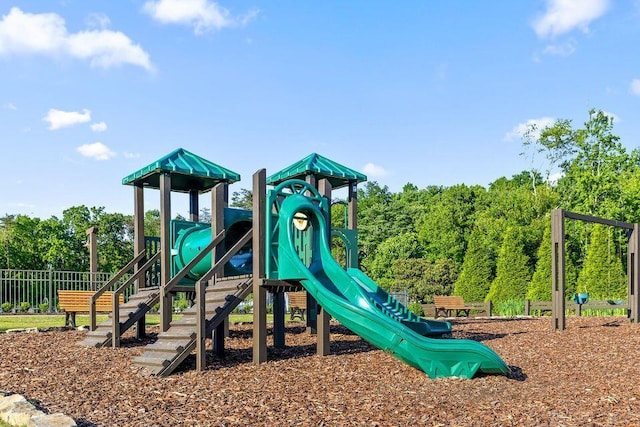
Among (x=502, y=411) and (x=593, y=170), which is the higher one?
(x=593, y=170)

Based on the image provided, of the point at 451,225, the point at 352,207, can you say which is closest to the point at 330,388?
the point at 352,207

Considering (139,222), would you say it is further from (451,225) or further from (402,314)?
(451,225)

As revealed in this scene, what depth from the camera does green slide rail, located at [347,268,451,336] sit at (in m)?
9.85

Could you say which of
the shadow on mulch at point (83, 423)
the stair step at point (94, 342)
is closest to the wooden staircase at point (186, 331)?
the shadow on mulch at point (83, 423)

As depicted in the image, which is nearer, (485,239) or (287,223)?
(287,223)

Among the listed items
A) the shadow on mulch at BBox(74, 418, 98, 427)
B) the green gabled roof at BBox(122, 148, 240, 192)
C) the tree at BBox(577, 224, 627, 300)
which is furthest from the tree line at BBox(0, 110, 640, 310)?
the shadow on mulch at BBox(74, 418, 98, 427)

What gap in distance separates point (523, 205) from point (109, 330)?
26.9 meters

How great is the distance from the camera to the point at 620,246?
90.9ft

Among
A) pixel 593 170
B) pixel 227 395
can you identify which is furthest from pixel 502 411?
pixel 593 170

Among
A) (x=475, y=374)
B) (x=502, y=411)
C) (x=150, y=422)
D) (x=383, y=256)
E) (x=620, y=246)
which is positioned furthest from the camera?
(x=383, y=256)

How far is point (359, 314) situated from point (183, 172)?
4.94 metres

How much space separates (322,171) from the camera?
12.9 metres

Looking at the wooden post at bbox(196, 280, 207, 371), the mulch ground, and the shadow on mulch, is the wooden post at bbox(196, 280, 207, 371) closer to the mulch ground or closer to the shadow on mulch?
the mulch ground

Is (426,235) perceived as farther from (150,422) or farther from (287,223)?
(150,422)
